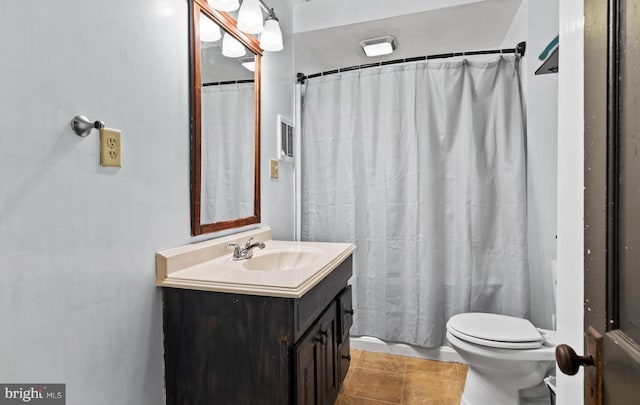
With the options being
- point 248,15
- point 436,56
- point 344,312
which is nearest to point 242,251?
point 344,312

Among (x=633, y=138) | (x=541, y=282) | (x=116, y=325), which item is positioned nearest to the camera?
(x=633, y=138)

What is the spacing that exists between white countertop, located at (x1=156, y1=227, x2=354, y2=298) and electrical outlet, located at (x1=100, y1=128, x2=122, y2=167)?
350 millimetres

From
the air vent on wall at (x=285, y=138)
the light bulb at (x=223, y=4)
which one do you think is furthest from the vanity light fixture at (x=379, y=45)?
the light bulb at (x=223, y=4)

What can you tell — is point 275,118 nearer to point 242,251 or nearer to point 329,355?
point 242,251

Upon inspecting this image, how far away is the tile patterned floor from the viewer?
183 cm

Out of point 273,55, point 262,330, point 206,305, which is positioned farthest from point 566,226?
point 273,55

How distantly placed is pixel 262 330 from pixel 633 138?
99 centimetres

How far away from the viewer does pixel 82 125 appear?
2.94 ft

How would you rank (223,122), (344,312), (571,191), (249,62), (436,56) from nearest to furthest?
(571,191)
(223,122)
(344,312)
(249,62)
(436,56)

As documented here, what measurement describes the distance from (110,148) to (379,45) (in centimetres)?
208

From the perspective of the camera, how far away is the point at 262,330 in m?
1.08

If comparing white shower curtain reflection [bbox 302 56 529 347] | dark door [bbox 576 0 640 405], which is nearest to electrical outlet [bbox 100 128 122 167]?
dark door [bbox 576 0 640 405]

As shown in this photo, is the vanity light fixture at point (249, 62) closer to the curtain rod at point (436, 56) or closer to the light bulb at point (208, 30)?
the light bulb at point (208, 30)

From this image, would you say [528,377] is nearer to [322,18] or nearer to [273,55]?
[273,55]
